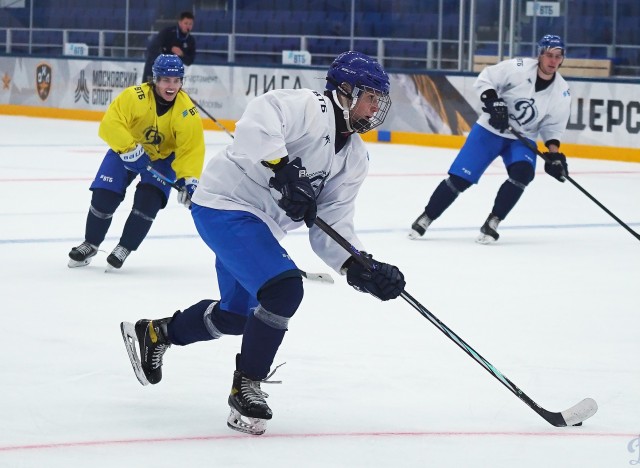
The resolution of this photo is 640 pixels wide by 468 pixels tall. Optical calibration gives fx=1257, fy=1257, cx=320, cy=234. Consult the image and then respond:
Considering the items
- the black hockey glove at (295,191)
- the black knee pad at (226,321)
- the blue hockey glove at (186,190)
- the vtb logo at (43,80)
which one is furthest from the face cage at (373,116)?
the vtb logo at (43,80)

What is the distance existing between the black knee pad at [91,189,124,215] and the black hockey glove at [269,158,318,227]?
266 centimetres

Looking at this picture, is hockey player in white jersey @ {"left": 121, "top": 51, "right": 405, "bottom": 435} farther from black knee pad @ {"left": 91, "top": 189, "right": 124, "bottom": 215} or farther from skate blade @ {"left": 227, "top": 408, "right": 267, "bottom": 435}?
black knee pad @ {"left": 91, "top": 189, "right": 124, "bottom": 215}

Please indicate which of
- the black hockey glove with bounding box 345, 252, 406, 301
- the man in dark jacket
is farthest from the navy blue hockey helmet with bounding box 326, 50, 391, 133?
the man in dark jacket

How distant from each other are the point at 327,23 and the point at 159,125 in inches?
352

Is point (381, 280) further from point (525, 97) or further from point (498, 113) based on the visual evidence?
point (525, 97)

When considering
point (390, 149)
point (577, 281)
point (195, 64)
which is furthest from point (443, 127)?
point (577, 281)

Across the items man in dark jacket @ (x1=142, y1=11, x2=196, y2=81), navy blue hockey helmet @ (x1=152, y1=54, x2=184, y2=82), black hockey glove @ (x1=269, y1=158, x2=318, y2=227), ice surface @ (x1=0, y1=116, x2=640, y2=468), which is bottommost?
ice surface @ (x1=0, y1=116, x2=640, y2=468)

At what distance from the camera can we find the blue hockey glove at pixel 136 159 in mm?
5191

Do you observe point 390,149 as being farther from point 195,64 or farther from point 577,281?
point 577,281

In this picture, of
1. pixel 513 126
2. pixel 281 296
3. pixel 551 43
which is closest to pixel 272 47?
pixel 513 126

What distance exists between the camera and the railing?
11.6 m

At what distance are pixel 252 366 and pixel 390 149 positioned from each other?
8948 mm

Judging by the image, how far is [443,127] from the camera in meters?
11.8

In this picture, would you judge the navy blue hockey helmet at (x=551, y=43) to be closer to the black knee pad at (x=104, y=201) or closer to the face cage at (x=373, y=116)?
the black knee pad at (x=104, y=201)
